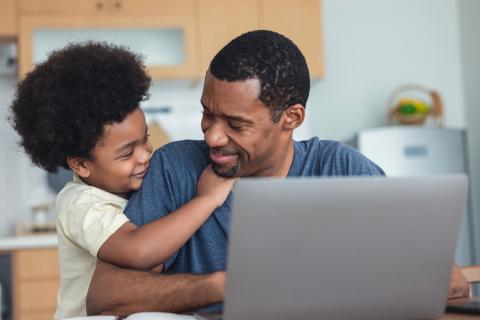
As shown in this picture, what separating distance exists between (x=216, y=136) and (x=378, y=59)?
11.5 ft

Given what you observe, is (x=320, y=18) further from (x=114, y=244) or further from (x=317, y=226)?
(x=317, y=226)

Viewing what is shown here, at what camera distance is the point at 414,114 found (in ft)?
14.8

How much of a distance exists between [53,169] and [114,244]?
43 cm

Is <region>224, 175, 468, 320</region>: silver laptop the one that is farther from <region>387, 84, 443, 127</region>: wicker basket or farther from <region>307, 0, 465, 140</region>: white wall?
<region>307, 0, 465, 140</region>: white wall

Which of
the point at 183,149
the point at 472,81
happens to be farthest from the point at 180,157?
the point at 472,81

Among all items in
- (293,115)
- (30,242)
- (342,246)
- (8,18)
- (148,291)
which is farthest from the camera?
(8,18)

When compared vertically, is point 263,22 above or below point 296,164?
above

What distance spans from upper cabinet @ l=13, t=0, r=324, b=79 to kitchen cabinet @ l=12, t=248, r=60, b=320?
1.06 metres

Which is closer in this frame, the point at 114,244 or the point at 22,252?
the point at 114,244

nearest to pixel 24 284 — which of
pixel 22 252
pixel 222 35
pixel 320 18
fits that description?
pixel 22 252

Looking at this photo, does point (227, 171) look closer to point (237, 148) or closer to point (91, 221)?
point (237, 148)

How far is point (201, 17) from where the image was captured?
4.49 metres

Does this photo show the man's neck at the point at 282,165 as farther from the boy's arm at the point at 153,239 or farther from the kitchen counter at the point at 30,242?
the kitchen counter at the point at 30,242

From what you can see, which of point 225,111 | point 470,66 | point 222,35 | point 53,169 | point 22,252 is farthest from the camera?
point 470,66
